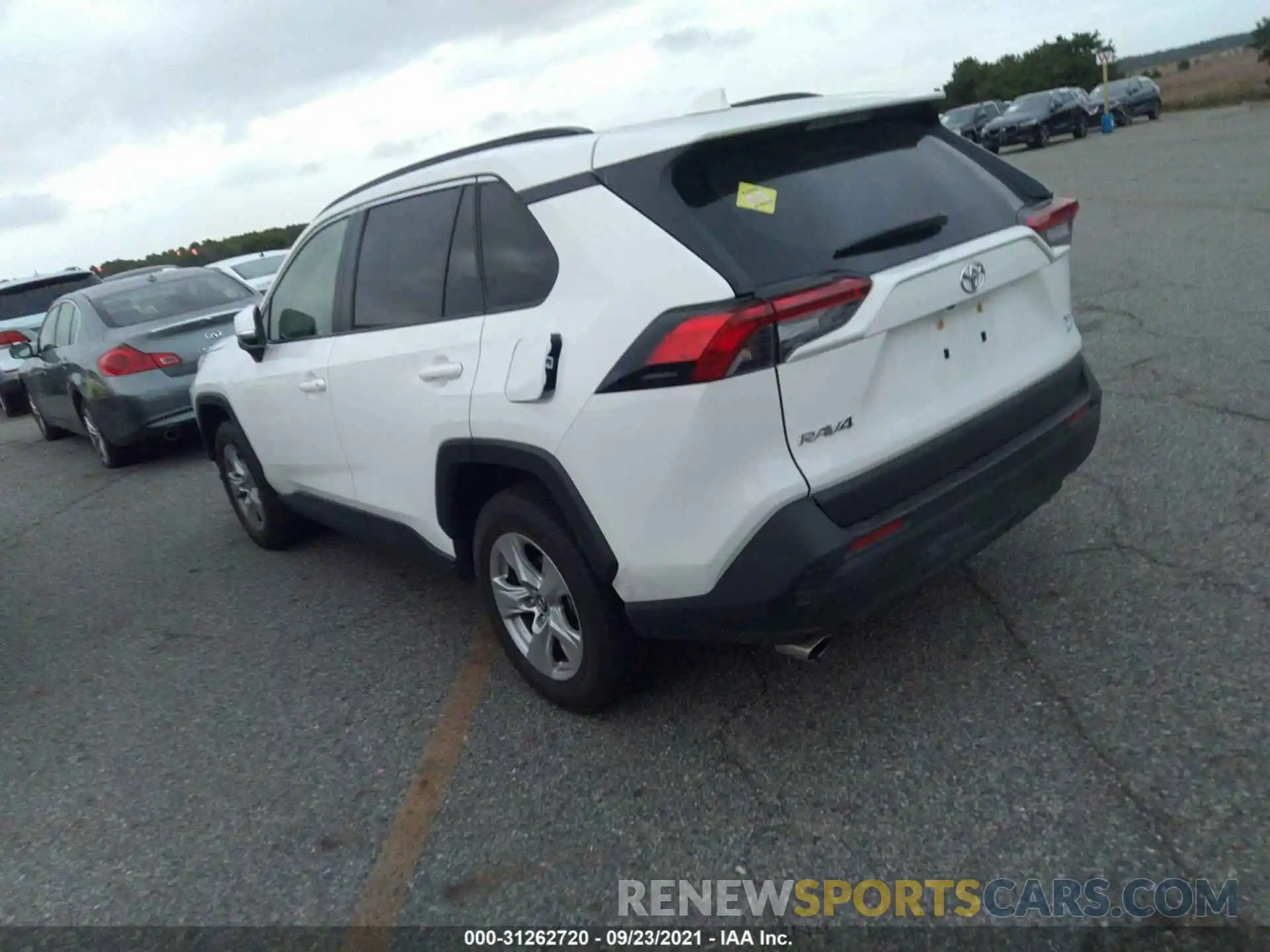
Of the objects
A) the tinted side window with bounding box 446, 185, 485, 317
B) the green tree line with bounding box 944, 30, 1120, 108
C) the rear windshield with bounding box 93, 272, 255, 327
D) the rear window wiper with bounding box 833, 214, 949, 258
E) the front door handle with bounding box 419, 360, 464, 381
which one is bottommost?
the green tree line with bounding box 944, 30, 1120, 108

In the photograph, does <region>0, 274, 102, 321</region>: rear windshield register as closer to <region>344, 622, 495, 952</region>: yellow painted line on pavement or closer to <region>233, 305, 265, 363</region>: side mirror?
<region>233, 305, 265, 363</region>: side mirror

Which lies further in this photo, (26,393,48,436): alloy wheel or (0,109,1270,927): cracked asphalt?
(26,393,48,436): alloy wheel

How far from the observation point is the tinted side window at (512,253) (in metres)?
3.38

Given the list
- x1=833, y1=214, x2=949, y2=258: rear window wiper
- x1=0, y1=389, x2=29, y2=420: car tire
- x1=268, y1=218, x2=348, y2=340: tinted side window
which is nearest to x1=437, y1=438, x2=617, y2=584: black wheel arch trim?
x1=833, y1=214, x2=949, y2=258: rear window wiper

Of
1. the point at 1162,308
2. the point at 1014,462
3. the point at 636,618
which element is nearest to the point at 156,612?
the point at 636,618

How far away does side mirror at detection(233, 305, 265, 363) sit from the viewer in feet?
17.0

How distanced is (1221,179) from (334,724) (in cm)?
1553

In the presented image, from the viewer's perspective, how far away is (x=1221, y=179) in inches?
603

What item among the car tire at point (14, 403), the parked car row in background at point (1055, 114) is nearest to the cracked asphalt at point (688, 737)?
the car tire at point (14, 403)

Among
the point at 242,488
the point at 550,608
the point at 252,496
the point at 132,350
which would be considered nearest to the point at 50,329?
the point at 132,350

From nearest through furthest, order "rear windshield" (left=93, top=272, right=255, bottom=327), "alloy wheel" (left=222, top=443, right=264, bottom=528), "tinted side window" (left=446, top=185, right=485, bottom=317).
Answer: "tinted side window" (left=446, top=185, right=485, bottom=317) < "alloy wheel" (left=222, top=443, right=264, bottom=528) < "rear windshield" (left=93, top=272, right=255, bottom=327)

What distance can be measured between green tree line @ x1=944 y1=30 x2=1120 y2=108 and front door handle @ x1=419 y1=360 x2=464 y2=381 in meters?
61.2

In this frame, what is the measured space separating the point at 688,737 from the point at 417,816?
906mm

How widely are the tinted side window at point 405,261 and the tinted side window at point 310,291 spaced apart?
0.89ft
